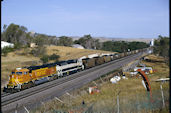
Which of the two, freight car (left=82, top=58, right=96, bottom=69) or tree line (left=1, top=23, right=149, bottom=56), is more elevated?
tree line (left=1, top=23, right=149, bottom=56)

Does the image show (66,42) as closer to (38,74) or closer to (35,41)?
(35,41)

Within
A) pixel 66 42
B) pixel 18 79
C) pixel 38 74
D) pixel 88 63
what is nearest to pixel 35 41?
pixel 88 63

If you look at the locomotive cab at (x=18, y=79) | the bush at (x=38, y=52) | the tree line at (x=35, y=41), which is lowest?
the locomotive cab at (x=18, y=79)

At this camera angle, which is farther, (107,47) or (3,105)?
(107,47)

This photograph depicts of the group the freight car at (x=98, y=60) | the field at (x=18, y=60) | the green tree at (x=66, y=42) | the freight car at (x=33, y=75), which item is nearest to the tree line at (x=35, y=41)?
the green tree at (x=66, y=42)

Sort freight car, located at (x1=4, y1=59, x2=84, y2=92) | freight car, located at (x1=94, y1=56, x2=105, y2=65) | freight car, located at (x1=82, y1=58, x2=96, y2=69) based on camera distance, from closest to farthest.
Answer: freight car, located at (x1=4, y1=59, x2=84, y2=92), freight car, located at (x1=82, y1=58, x2=96, y2=69), freight car, located at (x1=94, y1=56, x2=105, y2=65)

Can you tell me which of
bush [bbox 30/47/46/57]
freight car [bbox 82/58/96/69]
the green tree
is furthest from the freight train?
the green tree

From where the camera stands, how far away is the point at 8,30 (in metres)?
117

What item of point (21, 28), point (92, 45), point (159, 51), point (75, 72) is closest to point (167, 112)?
point (75, 72)

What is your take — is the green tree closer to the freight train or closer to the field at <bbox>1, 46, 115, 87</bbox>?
the field at <bbox>1, 46, 115, 87</bbox>

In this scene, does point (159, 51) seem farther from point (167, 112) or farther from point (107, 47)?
point (107, 47)

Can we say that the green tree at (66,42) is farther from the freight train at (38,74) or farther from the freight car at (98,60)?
the freight train at (38,74)

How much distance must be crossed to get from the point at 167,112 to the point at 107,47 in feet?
465

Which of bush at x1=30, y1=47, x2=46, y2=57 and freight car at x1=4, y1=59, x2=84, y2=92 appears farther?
bush at x1=30, y1=47, x2=46, y2=57
